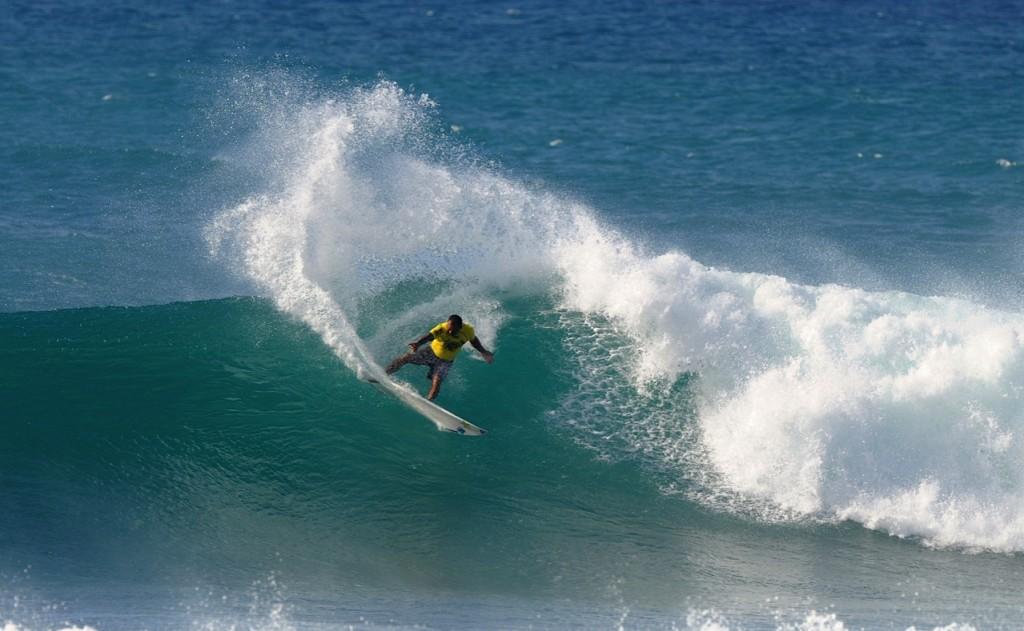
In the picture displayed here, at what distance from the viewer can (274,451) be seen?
41.5 ft

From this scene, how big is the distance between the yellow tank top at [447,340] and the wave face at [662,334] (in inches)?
32.9

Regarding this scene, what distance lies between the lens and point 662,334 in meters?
14.1

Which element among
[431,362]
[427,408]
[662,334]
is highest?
[662,334]

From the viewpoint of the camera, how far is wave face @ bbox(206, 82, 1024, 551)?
12.3 m

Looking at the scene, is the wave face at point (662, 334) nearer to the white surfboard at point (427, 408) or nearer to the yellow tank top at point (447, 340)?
the white surfboard at point (427, 408)

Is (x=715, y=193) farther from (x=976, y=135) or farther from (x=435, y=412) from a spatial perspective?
(x=435, y=412)

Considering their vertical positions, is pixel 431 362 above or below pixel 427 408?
above

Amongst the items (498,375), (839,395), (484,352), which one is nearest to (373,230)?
(498,375)

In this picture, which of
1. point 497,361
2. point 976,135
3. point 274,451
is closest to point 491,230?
point 497,361

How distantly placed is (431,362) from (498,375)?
1289 millimetres

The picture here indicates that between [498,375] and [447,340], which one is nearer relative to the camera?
[447,340]

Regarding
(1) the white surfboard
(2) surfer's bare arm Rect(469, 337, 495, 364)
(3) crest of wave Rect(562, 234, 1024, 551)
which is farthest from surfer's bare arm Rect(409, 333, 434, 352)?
(3) crest of wave Rect(562, 234, 1024, 551)

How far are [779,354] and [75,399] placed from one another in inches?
305

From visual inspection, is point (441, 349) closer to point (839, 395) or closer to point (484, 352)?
point (484, 352)
